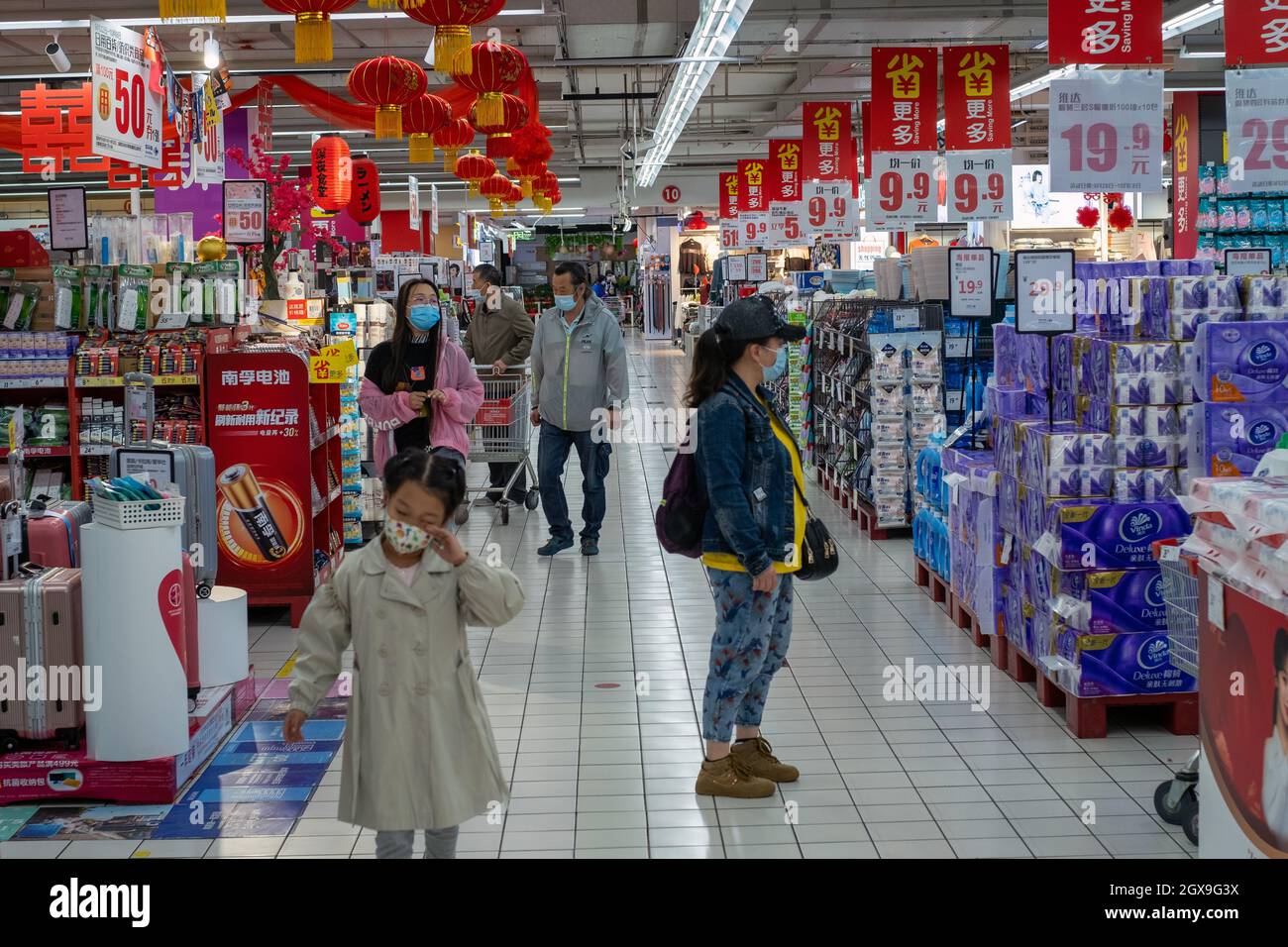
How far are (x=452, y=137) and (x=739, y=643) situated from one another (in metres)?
8.70

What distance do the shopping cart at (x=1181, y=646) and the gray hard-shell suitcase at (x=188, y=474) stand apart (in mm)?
3585

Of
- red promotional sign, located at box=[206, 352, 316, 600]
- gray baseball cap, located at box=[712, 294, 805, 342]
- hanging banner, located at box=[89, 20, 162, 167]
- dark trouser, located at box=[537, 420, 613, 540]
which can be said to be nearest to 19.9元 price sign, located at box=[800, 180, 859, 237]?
dark trouser, located at box=[537, 420, 613, 540]

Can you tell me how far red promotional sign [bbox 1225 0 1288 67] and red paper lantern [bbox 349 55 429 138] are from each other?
211 inches

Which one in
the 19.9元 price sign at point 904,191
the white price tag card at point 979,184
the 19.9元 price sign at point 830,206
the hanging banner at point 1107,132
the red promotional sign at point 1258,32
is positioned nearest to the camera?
the red promotional sign at point 1258,32

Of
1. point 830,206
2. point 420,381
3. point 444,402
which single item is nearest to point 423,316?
point 420,381

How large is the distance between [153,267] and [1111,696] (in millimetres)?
5489

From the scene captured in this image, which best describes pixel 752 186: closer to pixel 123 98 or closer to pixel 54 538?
pixel 123 98

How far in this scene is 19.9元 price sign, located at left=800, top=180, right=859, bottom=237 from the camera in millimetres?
19438

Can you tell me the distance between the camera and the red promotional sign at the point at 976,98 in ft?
40.7

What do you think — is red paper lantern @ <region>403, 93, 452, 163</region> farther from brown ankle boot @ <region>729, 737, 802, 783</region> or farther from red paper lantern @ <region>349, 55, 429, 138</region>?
brown ankle boot @ <region>729, 737, 802, 783</region>

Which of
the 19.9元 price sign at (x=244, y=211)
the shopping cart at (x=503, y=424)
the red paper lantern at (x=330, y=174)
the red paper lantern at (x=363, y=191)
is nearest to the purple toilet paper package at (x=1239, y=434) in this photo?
the 19.9元 price sign at (x=244, y=211)

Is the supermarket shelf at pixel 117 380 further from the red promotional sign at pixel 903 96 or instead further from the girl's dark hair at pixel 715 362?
the red promotional sign at pixel 903 96

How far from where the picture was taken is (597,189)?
3538cm
